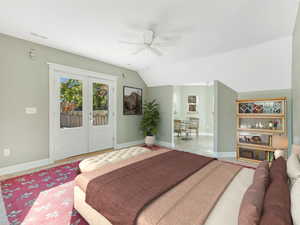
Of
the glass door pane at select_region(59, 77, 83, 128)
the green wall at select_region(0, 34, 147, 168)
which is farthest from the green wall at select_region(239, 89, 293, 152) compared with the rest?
the green wall at select_region(0, 34, 147, 168)

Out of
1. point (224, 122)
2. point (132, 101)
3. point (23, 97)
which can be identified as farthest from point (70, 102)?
point (224, 122)

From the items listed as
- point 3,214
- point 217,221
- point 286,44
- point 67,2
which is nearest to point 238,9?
point 286,44

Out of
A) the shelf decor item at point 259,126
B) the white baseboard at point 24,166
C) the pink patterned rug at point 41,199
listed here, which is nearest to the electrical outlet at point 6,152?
the white baseboard at point 24,166

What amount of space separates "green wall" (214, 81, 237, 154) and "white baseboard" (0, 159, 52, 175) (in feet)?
14.1

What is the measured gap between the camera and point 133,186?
1.39 metres

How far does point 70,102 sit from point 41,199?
2.33m

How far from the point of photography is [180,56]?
3.77 metres

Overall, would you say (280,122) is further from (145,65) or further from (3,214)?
(3,214)

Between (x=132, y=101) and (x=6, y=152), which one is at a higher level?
(x=132, y=101)

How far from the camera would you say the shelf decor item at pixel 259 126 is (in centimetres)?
331

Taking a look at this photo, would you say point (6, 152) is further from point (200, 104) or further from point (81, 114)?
point (200, 104)

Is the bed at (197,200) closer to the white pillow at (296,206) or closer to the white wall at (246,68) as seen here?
the white pillow at (296,206)

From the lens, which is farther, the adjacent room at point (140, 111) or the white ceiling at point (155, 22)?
the white ceiling at point (155, 22)

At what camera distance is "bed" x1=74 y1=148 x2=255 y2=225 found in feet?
3.34
